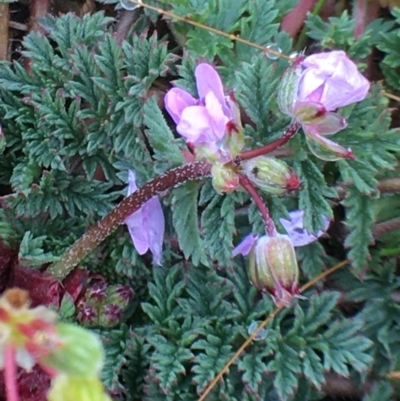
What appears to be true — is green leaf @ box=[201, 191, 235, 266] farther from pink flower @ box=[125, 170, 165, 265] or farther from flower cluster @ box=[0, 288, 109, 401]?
flower cluster @ box=[0, 288, 109, 401]

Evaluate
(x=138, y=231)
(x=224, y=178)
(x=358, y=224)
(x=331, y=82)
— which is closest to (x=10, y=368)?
(x=224, y=178)

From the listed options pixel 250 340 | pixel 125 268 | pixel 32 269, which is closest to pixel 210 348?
pixel 250 340

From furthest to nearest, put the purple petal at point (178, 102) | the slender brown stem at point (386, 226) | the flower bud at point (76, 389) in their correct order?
the slender brown stem at point (386, 226) → the purple petal at point (178, 102) → the flower bud at point (76, 389)

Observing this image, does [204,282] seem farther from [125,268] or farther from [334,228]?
[334,228]

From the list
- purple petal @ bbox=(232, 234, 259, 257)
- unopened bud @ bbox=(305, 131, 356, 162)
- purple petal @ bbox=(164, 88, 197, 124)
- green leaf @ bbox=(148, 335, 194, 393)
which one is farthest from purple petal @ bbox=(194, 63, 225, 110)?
green leaf @ bbox=(148, 335, 194, 393)

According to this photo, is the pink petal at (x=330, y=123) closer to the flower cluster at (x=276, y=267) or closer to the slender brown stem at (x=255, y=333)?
the flower cluster at (x=276, y=267)

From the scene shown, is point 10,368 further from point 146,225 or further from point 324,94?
point 146,225

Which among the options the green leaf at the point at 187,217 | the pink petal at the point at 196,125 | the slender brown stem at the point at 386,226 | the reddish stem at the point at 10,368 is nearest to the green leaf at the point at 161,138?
the green leaf at the point at 187,217
